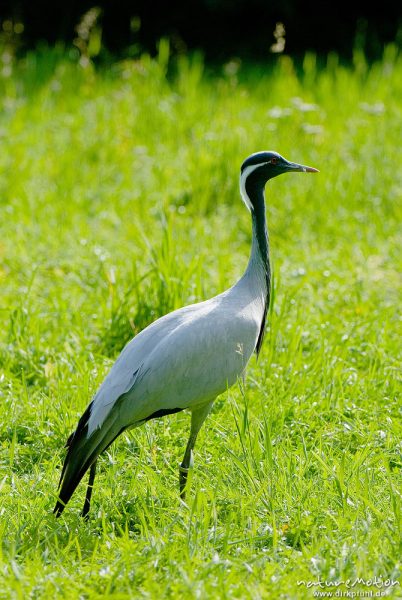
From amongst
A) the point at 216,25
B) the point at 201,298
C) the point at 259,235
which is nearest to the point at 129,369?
the point at 259,235

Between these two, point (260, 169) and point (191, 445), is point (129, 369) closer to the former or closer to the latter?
point (191, 445)

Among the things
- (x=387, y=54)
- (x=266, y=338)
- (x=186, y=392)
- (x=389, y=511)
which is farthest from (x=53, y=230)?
(x=387, y=54)

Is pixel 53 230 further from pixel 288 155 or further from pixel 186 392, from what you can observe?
pixel 186 392

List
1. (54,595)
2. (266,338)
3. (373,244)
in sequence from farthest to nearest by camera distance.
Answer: (373,244) → (266,338) → (54,595)

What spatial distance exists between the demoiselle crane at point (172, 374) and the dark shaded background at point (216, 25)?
6.88 metres

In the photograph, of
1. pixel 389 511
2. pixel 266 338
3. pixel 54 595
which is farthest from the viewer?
pixel 266 338

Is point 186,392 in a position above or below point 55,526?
above

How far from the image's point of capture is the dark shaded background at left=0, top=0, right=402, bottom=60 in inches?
398

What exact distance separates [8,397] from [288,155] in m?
3.59

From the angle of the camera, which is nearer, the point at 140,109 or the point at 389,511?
the point at 389,511

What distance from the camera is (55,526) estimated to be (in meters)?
3.29

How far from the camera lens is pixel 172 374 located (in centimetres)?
351

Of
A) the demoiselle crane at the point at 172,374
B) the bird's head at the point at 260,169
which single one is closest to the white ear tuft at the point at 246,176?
the bird's head at the point at 260,169

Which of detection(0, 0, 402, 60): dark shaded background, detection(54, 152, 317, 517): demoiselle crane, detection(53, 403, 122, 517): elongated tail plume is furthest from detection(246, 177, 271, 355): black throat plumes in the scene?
detection(0, 0, 402, 60): dark shaded background
